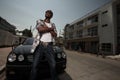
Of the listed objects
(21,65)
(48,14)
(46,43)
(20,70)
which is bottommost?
(20,70)

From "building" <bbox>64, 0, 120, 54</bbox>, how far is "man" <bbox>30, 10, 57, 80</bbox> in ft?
82.7

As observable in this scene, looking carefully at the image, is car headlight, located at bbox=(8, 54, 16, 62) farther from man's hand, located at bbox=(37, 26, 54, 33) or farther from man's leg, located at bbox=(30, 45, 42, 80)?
man's hand, located at bbox=(37, 26, 54, 33)

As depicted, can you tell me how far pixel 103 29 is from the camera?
106ft

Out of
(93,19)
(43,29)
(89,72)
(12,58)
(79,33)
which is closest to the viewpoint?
(43,29)

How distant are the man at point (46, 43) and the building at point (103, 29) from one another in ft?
82.7

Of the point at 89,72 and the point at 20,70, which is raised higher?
the point at 20,70

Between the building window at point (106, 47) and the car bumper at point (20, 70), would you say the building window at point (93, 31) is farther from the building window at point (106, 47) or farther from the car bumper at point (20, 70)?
the car bumper at point (20, 70)

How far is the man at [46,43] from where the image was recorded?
126 inches

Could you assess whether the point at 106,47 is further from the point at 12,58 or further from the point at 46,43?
the point at 46,43

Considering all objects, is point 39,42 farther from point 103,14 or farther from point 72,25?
point 72,25

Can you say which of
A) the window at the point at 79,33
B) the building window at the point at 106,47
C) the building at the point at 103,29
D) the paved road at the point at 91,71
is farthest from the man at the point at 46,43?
the window at the point at 79,33

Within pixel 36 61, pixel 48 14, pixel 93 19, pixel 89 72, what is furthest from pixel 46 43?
pixel 93 19

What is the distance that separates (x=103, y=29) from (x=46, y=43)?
101 feet

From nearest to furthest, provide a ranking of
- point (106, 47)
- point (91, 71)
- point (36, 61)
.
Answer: point (36, 61) → point (91, 71) → point (106, 47)
